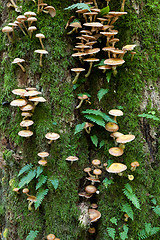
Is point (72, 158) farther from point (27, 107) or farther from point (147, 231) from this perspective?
point (147, 231)

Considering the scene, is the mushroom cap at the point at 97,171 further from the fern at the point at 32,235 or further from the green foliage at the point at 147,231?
the fern at the point at 32,235

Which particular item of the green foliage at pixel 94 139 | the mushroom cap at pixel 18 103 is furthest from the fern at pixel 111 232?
the mushroom cap at pixel 18 103

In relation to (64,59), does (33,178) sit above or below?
below

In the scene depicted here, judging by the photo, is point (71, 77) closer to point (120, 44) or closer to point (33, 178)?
point (120, 44)

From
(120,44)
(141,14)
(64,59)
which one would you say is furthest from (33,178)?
(141,14)

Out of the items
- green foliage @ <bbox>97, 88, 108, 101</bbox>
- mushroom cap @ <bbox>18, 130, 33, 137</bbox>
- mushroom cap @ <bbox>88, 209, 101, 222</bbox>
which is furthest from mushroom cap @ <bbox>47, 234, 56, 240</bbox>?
green foliage @ <bbox>97, 88, 108, 101</bbox>

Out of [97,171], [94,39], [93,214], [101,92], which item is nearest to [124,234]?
[93,214]

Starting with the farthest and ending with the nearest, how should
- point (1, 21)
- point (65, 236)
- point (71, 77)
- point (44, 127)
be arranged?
point (1, 21) → point (71, 77) → point (44, 127) → point (65, 236)
